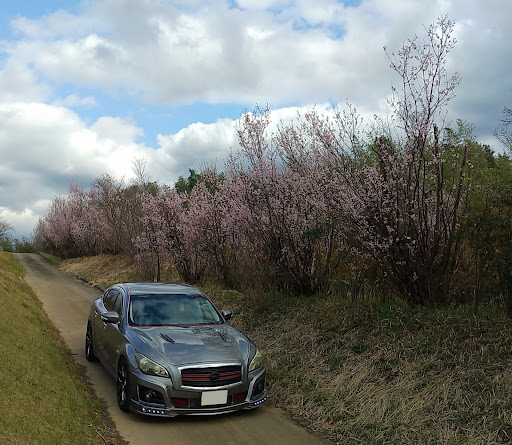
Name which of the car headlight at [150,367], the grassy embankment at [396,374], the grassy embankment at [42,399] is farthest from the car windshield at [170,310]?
the grassy embankment at [396,374]

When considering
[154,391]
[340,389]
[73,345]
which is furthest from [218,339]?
[73,345]

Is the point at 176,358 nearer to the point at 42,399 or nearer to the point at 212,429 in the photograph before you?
the point at 212,429

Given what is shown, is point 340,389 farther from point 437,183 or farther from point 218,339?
point 437,183

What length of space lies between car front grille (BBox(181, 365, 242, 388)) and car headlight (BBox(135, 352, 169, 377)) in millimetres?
250

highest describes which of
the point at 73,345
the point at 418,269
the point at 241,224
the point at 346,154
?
the point at 346,154

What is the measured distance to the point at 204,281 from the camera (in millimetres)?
16969

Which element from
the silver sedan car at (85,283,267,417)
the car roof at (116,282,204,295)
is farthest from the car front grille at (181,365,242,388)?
the car roof at (116,282,204,295)

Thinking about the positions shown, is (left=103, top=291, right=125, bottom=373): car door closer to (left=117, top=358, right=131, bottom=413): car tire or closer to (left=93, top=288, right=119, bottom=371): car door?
(left=93, top=288, right=119, bottom=371): car door

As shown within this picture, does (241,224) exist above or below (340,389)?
above

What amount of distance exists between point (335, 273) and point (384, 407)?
5018 mm

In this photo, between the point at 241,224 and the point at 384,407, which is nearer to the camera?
the point at 384,407

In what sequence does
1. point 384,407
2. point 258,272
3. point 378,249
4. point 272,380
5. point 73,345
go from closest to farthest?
point 384,407, point 272,380, point 378,249, point 73,345, point 258,272

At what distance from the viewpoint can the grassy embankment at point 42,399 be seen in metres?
4.66

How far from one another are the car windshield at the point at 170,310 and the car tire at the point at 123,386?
0.67 meters
